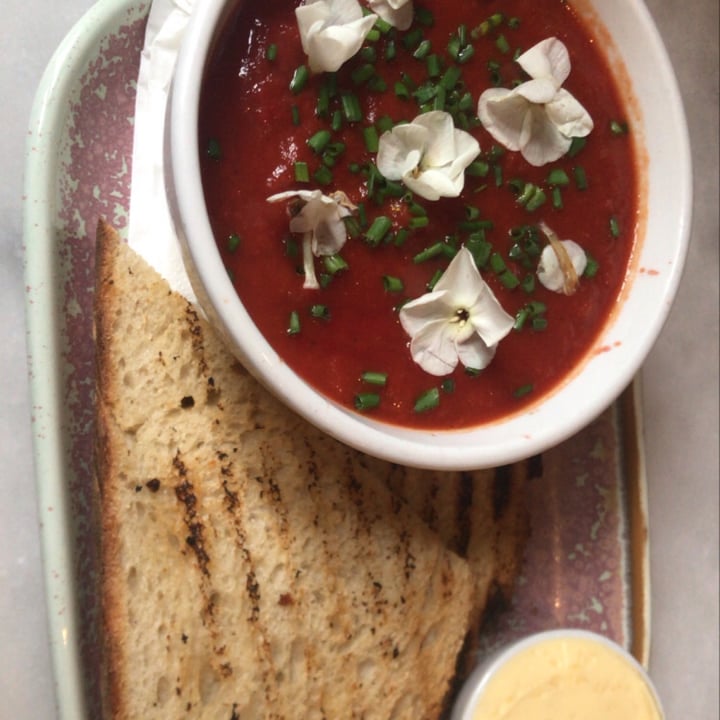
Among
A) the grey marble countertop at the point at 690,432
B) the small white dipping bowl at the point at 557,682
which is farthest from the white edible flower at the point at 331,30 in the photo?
the small white dipping bowl at the point at 557,682

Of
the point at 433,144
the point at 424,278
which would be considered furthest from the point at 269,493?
the point at 433,144

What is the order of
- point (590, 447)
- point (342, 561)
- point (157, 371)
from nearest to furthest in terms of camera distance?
point (157, 371) < point (342, 561) < point (590, 447)

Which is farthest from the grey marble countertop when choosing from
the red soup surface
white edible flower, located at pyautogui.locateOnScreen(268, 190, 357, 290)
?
white edible flower, located at pyautogui.locateOnScreen(268, 190, 357, 290)

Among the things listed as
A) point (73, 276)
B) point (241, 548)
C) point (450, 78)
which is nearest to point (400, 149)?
point (450, 78)

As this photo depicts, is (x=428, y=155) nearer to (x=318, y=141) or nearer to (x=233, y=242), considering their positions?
(x=318, y=141)

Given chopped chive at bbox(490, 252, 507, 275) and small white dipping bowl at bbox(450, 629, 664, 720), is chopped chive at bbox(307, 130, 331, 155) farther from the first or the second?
small white dipping bowl at bbox(450, 629, 664, 720)

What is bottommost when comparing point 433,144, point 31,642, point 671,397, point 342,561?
point 671,397

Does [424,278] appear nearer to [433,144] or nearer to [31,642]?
[433,144]
